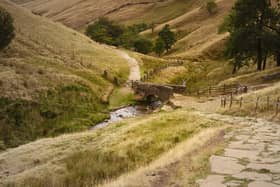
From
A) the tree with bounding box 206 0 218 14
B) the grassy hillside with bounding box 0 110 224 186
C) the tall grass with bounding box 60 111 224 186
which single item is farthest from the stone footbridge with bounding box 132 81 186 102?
the tree with bounding box 206 0 218 14

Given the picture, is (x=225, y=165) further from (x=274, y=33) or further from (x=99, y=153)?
(x=274, y=33)

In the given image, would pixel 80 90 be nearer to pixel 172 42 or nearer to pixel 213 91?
pixel 213 91

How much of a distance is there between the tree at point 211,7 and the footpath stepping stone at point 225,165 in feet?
382

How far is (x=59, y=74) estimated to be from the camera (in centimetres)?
4734

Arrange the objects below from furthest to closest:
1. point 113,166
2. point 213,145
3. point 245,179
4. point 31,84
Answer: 1. point 31,84
2. point 113,166
3. point 213,145
4. point 245,179

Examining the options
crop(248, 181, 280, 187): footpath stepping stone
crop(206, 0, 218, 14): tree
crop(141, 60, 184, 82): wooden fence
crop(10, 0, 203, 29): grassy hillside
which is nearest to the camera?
crop(248, 181, 280, 187): footpath stepping stone

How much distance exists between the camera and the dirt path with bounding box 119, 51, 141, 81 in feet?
188

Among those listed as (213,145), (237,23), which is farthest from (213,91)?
(213,145)

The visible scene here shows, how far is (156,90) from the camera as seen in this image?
47.1m

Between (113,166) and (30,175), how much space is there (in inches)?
176

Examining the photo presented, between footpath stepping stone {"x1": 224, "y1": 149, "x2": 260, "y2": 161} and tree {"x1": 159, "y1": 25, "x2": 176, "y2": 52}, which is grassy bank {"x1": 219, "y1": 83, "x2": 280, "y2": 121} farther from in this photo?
tree {"x1": 159, "y1": 25, "x2": 176, "y2": 52}

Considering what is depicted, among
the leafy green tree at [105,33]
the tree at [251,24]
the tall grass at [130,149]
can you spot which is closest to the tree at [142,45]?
the leafy green tree at [105,33]

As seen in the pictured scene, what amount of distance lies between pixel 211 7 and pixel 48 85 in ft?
309

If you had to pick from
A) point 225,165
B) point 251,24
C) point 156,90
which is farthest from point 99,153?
point 251,24
